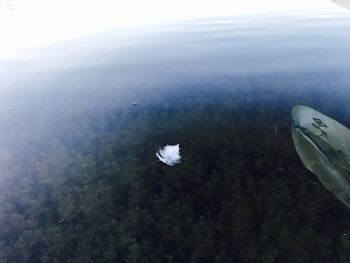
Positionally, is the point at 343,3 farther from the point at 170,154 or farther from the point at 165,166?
the point at 165,166

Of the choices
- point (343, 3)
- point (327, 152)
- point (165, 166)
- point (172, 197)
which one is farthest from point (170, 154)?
point (343, 3)

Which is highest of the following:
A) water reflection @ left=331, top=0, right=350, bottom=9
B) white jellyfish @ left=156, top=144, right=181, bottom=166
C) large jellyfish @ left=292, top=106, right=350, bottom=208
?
large jellyfish @ left=292, top=106, right=350, bottom=208

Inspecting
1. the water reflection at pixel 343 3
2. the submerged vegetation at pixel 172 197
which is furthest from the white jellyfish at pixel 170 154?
the water reflection at pixel 343 3

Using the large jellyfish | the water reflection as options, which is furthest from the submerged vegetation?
the water reflection

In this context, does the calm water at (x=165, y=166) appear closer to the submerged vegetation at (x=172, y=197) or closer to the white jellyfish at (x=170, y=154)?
the submerged vegetation at (x=172, y=197)

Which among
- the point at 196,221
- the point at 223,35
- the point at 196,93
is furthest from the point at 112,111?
the point at 223,35

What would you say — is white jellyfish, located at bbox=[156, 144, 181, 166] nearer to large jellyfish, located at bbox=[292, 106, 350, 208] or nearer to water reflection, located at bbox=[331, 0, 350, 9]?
large jellyfish, located at bbox=[292, 106, 350, 208]
